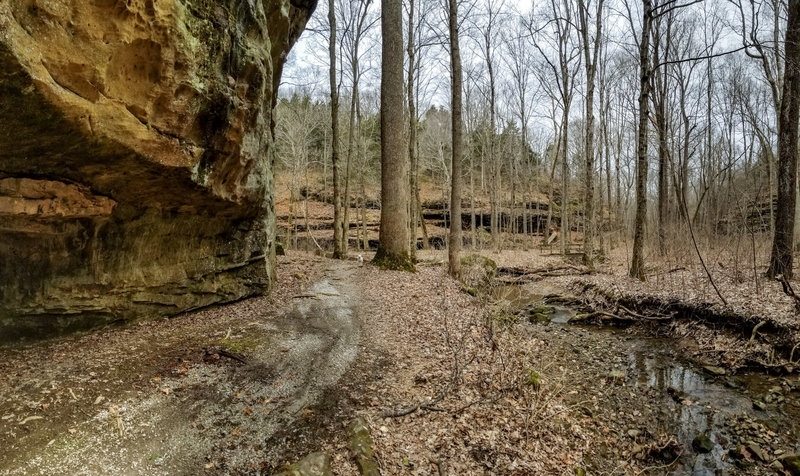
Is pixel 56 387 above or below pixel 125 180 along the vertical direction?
below

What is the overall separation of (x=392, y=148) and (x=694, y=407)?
911cm

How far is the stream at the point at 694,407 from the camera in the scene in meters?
4.33

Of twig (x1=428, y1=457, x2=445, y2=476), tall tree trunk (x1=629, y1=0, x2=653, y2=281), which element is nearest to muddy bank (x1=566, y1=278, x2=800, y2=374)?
tall tree trunk (x1=629, y1=0, x2=653, y2=281)

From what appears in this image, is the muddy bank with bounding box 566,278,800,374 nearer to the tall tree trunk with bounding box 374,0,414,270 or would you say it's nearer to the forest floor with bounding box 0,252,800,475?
the forest floor with bounding box 0,252,800,475

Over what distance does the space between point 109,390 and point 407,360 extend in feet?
11.8

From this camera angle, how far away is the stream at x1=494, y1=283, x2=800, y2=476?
433 cm

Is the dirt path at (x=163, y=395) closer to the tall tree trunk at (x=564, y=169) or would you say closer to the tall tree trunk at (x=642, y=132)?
the tall tree trunk at (x=642, y=132)

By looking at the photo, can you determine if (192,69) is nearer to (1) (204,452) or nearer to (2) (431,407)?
(1) (204,452)

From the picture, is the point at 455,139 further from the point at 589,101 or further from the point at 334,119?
Answer: the point at 589,101

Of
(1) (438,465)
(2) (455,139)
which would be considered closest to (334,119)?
(2) (455,139)

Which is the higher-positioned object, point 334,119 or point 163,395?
point 334,119

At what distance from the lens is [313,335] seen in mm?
6027

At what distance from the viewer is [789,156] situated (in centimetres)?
930

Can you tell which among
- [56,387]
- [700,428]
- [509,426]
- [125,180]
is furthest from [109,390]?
[700,428]
